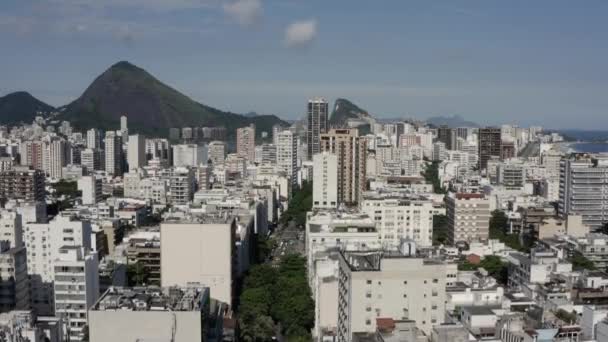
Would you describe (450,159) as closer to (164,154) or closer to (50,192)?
(164,154)

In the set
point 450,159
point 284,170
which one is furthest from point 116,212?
point 450,159

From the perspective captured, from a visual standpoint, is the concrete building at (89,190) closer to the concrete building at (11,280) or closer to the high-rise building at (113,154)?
the high-rise building at (113,154)

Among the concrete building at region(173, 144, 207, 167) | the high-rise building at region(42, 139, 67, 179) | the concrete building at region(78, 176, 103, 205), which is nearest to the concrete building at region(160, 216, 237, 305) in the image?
the concrete building at region(78, 176, 103, 205)

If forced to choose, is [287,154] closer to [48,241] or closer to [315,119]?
[315,119]

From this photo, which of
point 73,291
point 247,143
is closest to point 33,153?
point 247,143

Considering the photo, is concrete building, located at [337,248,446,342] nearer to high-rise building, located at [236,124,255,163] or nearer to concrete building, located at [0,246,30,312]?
concrete building, located at [0,246,30,312]
